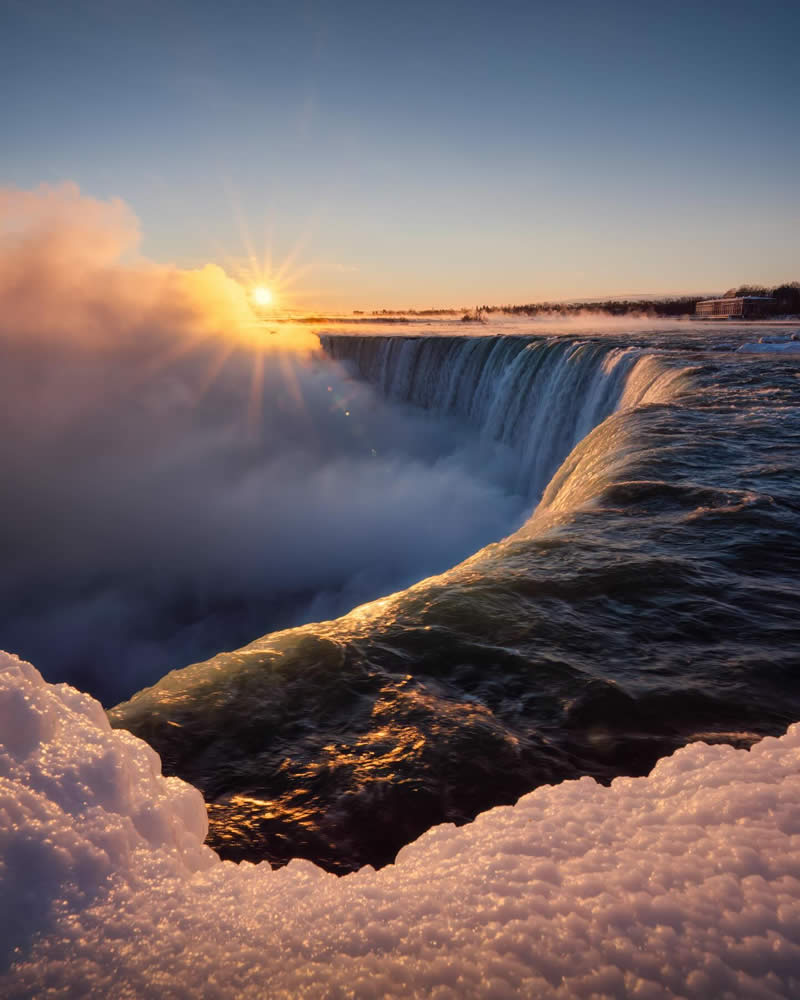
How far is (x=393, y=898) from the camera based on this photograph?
4.84 ft

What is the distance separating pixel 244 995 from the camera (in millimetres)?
1160

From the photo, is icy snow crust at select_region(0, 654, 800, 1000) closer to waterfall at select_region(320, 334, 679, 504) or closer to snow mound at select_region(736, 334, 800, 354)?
waterfall at select_region(320, 334, 679, 504)

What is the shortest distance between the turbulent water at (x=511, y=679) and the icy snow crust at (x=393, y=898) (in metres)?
1.09

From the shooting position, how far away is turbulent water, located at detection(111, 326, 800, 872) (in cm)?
300

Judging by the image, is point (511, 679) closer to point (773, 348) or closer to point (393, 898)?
point (393, 898)

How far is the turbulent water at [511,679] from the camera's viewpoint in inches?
118

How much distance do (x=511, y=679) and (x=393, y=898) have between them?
263 cm

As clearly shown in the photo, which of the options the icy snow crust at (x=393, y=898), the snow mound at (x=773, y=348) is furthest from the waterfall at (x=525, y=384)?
the icy snow crust at (x=393, y=898)

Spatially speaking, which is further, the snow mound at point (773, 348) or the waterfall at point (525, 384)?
the snow mound at point (773, 348)

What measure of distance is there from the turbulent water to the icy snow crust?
1.09m

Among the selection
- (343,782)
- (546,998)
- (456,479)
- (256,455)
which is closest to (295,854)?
(343,782)

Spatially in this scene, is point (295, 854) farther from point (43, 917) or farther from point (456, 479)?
point (456, 479)

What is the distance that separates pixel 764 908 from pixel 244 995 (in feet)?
3.73

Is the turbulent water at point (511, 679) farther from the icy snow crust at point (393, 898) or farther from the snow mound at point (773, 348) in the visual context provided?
the snow mound at point (773, 348)
